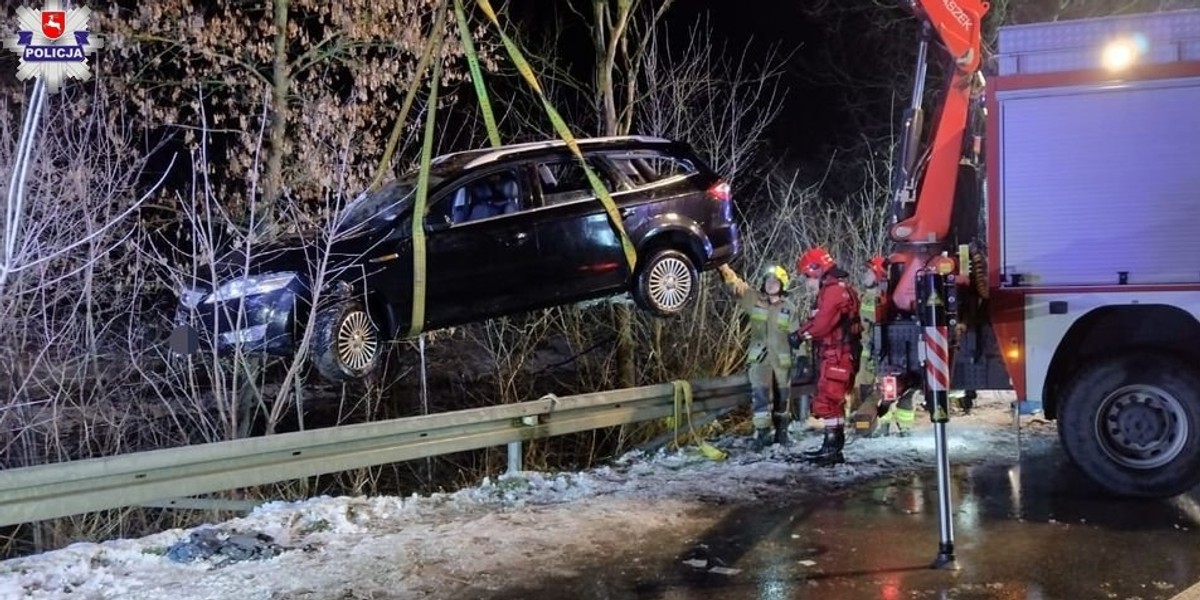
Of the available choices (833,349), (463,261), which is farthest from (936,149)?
(463,261)

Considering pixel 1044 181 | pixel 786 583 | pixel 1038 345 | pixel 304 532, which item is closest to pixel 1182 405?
pixel 1038 345

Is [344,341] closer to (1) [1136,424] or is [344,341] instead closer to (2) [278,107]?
(2) [278,107]

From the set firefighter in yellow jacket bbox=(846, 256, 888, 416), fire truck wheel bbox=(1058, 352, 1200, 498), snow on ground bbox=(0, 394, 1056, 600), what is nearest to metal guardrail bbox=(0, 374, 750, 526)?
snow on ground bbox=(0, 394, 1056, 600)

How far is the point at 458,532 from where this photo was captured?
6.47m

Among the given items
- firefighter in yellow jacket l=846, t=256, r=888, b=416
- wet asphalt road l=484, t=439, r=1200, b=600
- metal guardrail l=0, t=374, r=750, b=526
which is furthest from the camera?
firefighter in yellow jacket l=846, t=256, r=888, b=416

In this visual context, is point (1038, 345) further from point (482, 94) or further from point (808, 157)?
point (808, 157)

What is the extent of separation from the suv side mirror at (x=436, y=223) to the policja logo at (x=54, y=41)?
2.96 m

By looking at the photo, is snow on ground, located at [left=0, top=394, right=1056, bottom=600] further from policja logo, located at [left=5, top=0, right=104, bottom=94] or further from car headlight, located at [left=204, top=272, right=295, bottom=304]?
policja logo, located at [left=5, top=0, right=104, bottom=94]

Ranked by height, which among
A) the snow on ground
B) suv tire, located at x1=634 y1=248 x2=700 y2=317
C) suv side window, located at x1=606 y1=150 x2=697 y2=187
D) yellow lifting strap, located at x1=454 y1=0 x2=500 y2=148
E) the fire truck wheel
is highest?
yellow lifting strap, located at x1=454 y1=0 x2=500 y2=148

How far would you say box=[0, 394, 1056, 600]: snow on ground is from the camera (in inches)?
214

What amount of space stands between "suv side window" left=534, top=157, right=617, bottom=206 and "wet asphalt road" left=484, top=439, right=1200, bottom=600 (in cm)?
259

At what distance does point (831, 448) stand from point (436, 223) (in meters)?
3.60

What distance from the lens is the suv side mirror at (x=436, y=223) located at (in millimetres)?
7465

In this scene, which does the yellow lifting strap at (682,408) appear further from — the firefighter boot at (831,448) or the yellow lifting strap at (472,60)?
the yellow lifting strap at (472,60)
